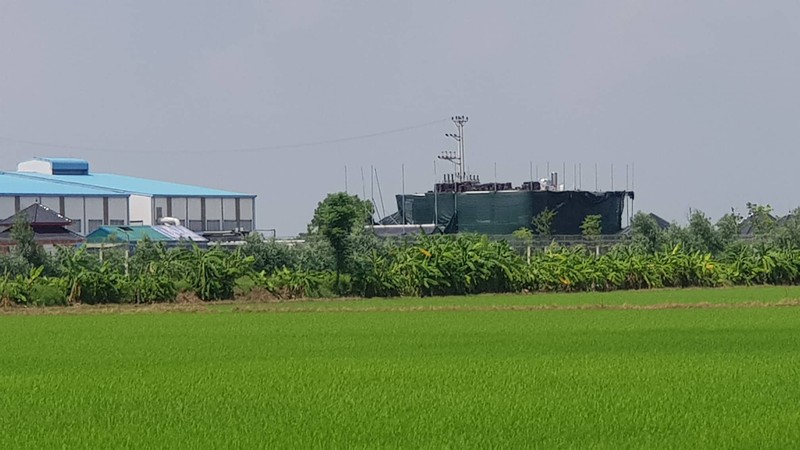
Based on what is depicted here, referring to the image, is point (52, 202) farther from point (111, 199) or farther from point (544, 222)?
point (544, 222)

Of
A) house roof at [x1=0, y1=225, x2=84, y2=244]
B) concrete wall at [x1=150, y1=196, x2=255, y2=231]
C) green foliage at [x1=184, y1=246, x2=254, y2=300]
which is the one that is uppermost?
concrete wall at [x1=150, y1=196, x2=255, y2=231]

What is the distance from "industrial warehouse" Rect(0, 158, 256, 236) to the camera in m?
86.1

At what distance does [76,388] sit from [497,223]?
83.3 metres

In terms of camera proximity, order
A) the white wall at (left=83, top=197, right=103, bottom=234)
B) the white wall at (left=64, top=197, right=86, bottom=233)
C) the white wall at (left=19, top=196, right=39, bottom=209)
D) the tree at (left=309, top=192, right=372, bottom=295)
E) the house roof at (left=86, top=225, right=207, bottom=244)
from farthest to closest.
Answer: the white wall at (left=83, top=197, right=103, bottom=234), the white wall at (left=64, top=197, right=86, bottom=233), the white wall at (left=19, top=196, right=39, bottom=209), the house roof at (left=86, top=225, right=207, bottom=244), the tree at (left=309, top=192, right=372, bottom=295)

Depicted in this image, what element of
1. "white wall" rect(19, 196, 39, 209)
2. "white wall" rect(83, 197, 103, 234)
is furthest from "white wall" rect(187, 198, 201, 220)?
"white wall" rect(19, 196, 39, 209)

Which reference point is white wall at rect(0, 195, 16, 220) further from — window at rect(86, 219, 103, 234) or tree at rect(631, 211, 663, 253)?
tree at rect(631, 211, 663, 253)

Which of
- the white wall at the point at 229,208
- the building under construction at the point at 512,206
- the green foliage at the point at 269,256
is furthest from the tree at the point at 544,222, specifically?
the green foliage at the point at 269,256

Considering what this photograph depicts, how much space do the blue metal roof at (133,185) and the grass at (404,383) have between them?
205 ft

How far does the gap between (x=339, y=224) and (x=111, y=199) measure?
142 ft

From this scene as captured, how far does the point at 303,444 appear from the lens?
543 inches

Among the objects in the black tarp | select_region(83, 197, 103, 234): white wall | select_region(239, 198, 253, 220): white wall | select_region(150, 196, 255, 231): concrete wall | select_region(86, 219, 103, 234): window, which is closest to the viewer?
select_region(83, 197, 103, 234): white wall

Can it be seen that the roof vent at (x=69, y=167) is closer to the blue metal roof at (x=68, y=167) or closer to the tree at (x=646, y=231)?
the blue metal roof at (x=68, y=167)

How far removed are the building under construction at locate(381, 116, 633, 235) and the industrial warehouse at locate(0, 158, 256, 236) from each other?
48.7 ft

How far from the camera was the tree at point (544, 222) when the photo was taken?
97.4m
